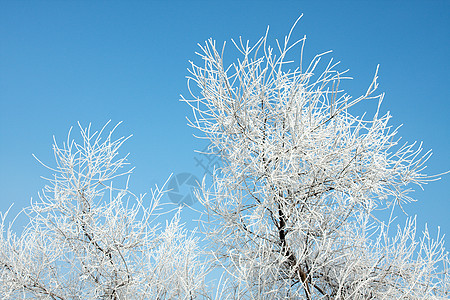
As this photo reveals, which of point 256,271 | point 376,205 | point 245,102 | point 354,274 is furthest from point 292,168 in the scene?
point 354,274

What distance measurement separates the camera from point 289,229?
11.9 ft

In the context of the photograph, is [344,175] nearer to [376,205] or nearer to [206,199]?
[376,205]

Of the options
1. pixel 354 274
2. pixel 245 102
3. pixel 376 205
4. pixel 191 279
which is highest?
pixel 245 102

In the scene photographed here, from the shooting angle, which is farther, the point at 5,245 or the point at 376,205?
the point at 5,245

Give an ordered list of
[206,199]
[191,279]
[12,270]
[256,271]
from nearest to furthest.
A: [206,199], [191,279], [256,271], [12,270]

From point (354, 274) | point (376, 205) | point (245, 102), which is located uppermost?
point (245, 102)

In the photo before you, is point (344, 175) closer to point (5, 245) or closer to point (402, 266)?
point (402, 266)

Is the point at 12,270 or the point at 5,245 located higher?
the point at 5,245

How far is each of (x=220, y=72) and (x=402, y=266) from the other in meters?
3.08

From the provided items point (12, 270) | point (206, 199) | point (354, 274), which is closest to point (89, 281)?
point (12, 270)

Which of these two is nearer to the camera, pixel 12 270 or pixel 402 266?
pixel 402 266

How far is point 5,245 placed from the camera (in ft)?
15.4

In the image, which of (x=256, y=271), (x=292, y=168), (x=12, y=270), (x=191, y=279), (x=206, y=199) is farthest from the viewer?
(x=12, y=270)

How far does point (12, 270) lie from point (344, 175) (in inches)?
163
